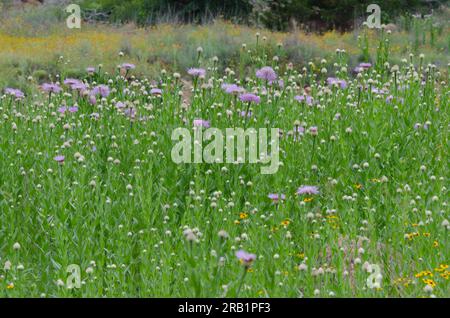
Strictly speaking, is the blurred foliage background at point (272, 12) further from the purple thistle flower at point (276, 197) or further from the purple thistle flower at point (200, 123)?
the purple thistle flower at point (276, 197)

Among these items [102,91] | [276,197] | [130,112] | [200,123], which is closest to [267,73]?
[200,123]

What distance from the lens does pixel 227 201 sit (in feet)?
21.0

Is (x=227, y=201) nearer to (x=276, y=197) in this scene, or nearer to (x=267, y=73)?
(x=276, y=197)

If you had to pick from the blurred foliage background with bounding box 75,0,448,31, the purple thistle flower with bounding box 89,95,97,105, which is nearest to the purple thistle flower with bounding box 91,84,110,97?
the purple thistle flower with bounding box 89,95,97,105

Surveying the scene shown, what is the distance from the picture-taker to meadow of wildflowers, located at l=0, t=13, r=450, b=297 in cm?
482

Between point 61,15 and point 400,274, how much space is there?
19.3m

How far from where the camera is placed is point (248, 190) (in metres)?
6.46

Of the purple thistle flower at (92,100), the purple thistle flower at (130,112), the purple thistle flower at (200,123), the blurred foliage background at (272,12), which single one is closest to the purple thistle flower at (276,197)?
the purple thistle flower at (200,123)

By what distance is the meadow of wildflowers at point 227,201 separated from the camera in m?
4.82

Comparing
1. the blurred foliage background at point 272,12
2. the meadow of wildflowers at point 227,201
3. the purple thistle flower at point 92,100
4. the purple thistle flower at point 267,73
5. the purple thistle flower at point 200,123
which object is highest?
the purple thistle flower at point 267,73

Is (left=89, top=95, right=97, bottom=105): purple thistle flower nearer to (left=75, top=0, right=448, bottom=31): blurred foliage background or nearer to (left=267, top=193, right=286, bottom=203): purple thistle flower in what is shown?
(left=267, top=193, right=286, bottom=203): purple thistle flower

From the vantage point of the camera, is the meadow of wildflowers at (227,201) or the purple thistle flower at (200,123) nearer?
the meadow of wildflowers at (227,201)
